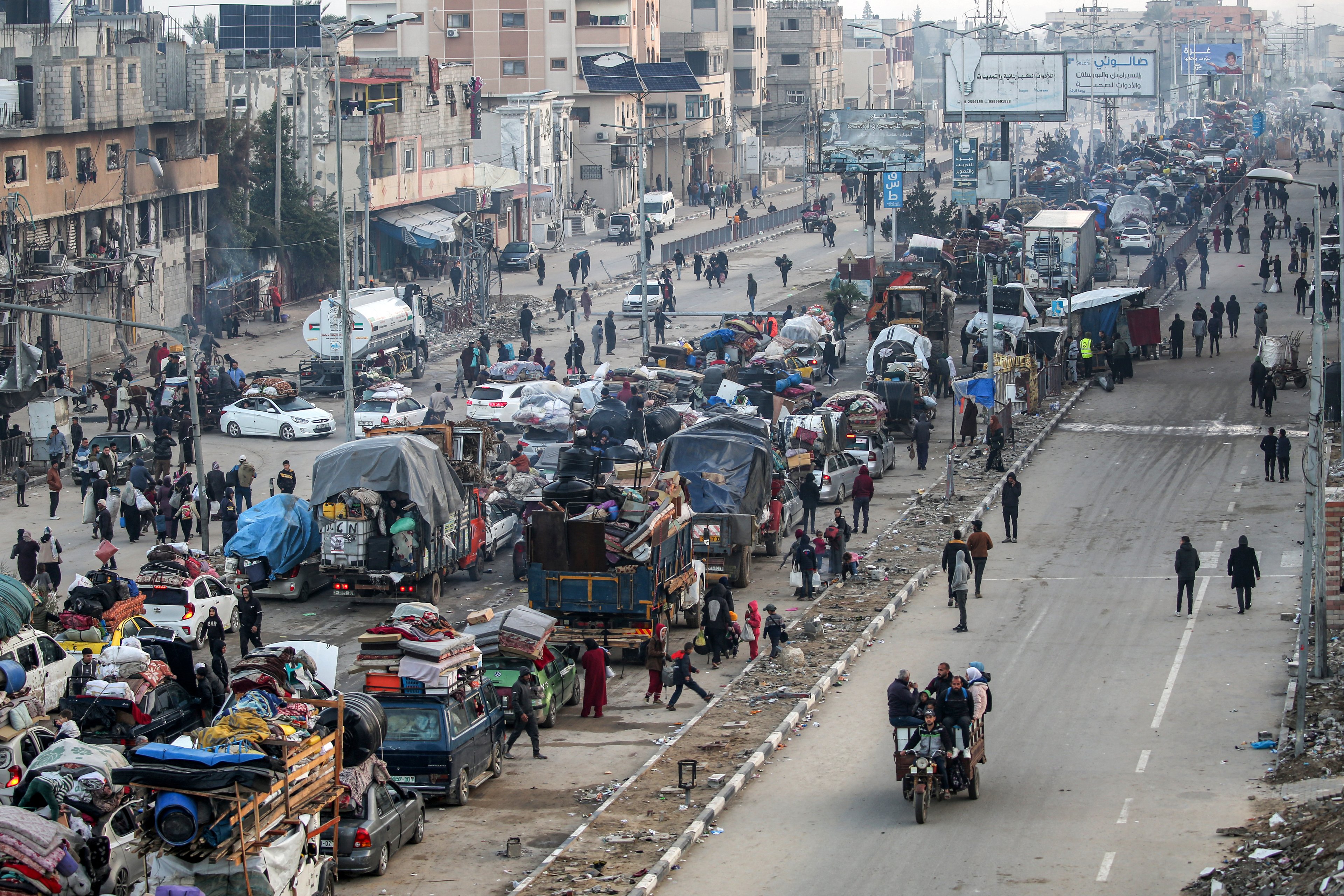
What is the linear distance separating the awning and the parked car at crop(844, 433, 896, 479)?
35051 millimetres

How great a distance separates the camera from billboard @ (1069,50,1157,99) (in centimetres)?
10650

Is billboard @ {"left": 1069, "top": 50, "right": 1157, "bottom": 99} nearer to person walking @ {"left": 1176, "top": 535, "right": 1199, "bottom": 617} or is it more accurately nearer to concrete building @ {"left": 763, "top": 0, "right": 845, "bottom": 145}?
concrete building @ {"left": 763, "top": 0, "right": 845, "bottom": 145}

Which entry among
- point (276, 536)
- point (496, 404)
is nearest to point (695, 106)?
point (496, 404)

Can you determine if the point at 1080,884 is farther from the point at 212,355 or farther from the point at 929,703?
the point at 212,355

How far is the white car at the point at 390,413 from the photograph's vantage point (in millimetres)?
42156

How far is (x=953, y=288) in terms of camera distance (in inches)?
2447

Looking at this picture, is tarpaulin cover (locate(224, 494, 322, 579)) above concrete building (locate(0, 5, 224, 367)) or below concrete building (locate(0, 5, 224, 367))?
below

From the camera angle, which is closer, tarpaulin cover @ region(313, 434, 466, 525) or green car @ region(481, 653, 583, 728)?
green car @ region(481, 653, 583, 728)

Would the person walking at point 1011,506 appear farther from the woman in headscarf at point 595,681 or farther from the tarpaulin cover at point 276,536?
the tarpaulin cover at point 276,536

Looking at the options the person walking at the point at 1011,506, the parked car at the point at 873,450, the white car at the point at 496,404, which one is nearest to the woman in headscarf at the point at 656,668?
the person walking at the point at 1011,506

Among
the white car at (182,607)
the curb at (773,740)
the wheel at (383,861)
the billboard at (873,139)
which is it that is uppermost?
the billboard at (873,139)

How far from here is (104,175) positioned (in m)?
55.2

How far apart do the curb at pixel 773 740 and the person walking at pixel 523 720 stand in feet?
4.88

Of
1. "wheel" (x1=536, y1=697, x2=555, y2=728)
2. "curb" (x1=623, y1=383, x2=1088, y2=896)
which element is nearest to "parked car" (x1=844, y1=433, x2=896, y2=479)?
"curb" (x1=623, y1=383, x2=1088, y2=896)
